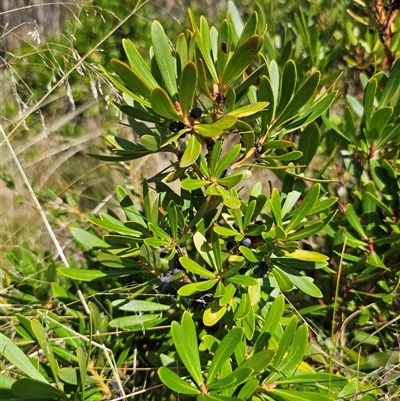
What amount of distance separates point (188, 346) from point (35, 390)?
24 centimetres

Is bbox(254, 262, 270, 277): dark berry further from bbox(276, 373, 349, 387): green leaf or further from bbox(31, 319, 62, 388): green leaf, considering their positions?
bbox(31, 319, 62, 388): green leaf

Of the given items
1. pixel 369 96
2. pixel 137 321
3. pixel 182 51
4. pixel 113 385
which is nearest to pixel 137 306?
pixel 137 321

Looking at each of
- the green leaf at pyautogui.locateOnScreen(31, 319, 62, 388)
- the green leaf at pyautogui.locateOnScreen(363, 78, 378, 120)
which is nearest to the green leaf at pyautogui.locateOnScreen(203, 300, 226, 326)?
the green leaf at pyautogui.locateOnScreen(31, 319, 62, 388)

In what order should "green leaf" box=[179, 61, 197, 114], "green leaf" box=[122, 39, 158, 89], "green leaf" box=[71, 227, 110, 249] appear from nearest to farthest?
"green leaf" box=[179, 61, 197, 114] < "green leaf" box=[122, 39, 158, 89] < "green leaf" box=[71, 227, 110, 249]

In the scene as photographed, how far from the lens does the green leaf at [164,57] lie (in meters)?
0.74

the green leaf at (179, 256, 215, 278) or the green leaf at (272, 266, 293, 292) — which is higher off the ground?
the green leaf at (179, 256, 215, 278)

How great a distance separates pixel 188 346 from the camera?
0.76m

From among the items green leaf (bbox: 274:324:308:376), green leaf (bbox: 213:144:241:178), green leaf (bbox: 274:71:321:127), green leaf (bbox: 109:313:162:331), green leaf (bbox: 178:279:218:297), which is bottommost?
green leaf (bbox: 274:324:308:376)

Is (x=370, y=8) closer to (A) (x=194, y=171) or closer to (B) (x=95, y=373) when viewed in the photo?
(A) (x=194, y=171)

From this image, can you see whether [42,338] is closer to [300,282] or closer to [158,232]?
[158,232]

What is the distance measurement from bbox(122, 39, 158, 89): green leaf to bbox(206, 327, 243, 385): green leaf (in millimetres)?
400

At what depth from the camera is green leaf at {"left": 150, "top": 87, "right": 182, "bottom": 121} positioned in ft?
2.18

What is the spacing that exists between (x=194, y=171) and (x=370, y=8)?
2.74ft

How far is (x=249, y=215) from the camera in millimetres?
836
